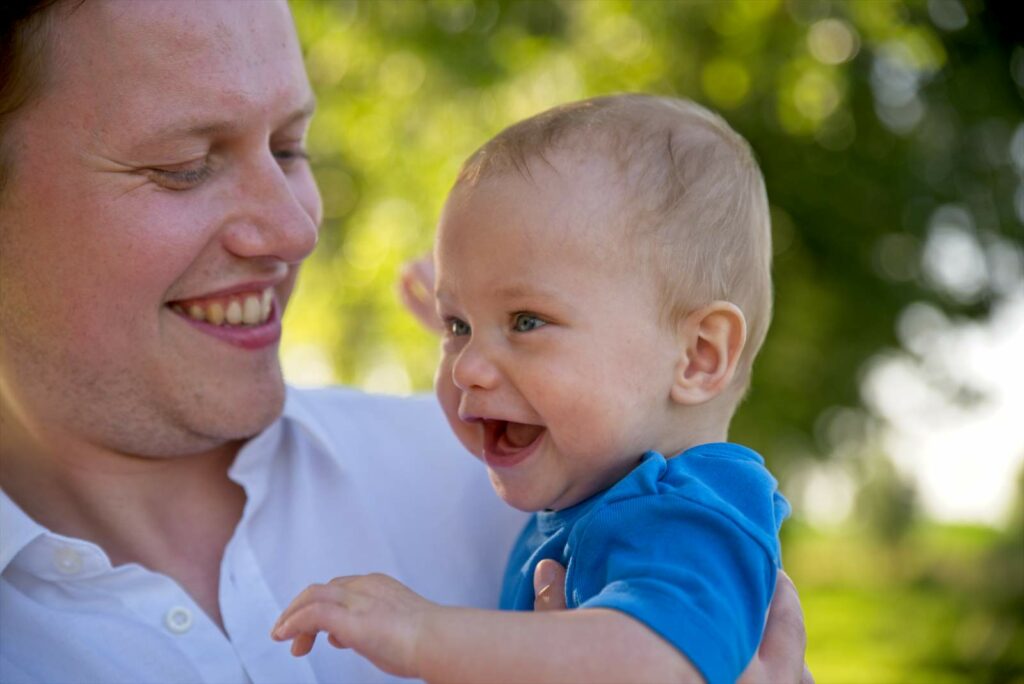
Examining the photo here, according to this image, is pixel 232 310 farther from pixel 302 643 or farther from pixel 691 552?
pixel 691 552

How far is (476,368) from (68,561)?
90 cm

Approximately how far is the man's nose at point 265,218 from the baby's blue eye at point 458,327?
50 centimetres

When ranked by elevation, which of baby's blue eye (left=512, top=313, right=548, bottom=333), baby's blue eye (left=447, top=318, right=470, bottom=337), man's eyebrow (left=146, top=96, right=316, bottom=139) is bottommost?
baby's blue eye (left=447, top=318, right=470, bottom=337)

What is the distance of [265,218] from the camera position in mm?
2393

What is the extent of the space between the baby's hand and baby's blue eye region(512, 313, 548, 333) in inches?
19.1

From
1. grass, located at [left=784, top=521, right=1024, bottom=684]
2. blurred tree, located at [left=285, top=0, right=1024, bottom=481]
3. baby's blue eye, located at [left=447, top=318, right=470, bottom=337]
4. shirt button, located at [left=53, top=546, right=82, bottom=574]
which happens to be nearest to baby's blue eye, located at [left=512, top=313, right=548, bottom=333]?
baby's blue eye, located at [left=447, top=318, right=470, bottom=337]

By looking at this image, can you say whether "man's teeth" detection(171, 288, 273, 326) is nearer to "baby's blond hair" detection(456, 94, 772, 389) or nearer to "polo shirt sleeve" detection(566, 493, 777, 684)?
"baby's blond hair" detection(456, 94, 772, 389)

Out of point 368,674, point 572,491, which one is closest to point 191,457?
point 368,674

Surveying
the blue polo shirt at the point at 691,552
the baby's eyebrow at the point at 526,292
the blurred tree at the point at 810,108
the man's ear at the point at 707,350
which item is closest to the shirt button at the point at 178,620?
the blue polo shirt at the point at 691,552

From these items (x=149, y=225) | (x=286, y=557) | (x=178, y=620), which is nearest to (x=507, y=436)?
(x=286, y=557)

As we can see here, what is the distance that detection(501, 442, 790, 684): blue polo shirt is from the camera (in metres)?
1.61

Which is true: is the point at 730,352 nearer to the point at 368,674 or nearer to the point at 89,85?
the point at 368,674

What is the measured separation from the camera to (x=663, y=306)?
1.90 meters

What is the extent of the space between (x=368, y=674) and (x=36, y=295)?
1.00m
